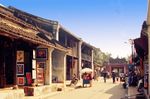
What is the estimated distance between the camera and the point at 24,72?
22250mm

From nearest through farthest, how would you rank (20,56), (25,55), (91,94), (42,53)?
(20,56)
(25,55)
(91,94)
(42,53)

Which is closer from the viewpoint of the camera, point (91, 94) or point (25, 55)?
point (25, 55)

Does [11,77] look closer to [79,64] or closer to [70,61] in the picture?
[70,61]

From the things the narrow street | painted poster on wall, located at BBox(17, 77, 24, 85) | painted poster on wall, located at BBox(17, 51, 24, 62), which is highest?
painted poster on wall, located at BBox(17, 51, 24, 62)

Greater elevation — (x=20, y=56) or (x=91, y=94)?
(x=20, y=56)

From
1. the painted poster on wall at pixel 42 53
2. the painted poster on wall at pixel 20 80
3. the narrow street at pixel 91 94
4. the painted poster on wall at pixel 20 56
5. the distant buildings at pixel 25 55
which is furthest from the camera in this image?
the painted poster on wall at pixel 42 53

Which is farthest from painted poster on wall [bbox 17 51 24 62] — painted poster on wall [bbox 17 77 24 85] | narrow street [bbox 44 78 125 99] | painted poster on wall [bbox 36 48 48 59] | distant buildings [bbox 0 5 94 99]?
painted poster on wall [bbox 36 48 48 59]

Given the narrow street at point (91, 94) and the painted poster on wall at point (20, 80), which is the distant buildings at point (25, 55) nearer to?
the painted poster on wall at point (20, 80)

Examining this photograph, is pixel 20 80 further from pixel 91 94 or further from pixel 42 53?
pixel 91 94

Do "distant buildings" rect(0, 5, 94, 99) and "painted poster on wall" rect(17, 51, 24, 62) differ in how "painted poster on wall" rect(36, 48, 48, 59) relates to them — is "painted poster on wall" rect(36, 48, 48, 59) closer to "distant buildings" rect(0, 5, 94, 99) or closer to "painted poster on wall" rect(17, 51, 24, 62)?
"distant buildings" rect(0, 5, 94, 99)

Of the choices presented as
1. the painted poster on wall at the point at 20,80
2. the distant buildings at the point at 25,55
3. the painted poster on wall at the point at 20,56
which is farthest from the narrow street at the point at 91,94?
the painted poster on wall at the point at 20,56

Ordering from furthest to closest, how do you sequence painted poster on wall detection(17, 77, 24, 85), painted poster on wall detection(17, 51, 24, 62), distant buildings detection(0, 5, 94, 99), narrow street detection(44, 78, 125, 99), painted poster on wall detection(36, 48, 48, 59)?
painted poster on wall detection(36, 48, 48, 59)
narrow street detection(44, 78, 125, 99)
painted poster on wall detection(17, 77, 24, 85)
painted poster on wall detection(17, 51, 24, 62)
distant buildings detection(0, 5, 94, 99)

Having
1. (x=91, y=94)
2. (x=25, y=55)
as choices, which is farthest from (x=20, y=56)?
(x=91, y=94)

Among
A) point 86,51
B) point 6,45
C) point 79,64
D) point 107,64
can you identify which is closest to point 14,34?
point 6,45
